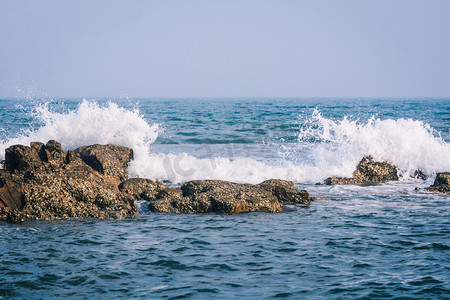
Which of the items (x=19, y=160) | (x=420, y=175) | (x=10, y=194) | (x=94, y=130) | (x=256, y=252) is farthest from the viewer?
(x=94, y=130)

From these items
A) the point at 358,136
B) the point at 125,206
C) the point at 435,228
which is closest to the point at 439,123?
the point at 358,136

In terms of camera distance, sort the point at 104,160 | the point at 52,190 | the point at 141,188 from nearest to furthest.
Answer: the point at 52,190 → the point at 141,188 → the point at 104,160

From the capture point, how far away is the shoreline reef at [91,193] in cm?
764

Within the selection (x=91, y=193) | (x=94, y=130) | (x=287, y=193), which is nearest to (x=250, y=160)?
(x=94, y=130)

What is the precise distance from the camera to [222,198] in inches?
332

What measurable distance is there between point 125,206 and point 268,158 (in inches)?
311

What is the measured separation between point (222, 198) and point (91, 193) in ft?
7.67

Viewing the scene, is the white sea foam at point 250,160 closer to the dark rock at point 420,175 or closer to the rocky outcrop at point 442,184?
the dark rock at point 420,175

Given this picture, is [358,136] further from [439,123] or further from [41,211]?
[439,123]

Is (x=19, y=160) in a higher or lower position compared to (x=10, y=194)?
higher

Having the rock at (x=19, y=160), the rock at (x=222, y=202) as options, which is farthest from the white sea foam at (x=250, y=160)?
the rock at (x=19, y=160)

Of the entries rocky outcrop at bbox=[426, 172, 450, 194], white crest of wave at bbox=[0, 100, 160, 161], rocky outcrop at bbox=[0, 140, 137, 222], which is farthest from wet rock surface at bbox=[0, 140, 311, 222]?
white crest of wave at bbox=[0, 100, 160, 161]

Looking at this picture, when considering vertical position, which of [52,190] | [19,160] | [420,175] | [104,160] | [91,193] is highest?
[19,160]

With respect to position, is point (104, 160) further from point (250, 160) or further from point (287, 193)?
point (250, 160)
